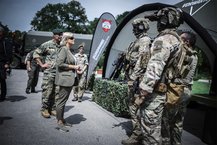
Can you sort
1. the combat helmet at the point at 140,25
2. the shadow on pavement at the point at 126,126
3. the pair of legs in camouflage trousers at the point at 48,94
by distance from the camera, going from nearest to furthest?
the combat helmet at the point at 140,25
the shadow on pavement at the point at 126,126
the pair of legs in camouflage trousers at the point at 48,94

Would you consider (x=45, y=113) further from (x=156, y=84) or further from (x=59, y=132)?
(x=156, y=84)

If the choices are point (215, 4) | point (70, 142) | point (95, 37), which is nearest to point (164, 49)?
point (70, 142)

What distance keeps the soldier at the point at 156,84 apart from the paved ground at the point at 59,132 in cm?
162

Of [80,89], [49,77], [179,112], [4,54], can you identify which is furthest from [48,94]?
[179,112]

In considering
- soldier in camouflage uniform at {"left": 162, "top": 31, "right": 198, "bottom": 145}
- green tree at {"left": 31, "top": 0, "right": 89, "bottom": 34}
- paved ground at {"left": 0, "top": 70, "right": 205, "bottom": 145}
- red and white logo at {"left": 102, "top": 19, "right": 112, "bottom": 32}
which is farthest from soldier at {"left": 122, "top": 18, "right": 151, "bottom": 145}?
green tree at {"left": 31, "top": 0, "right": 89, "bottom": 34}

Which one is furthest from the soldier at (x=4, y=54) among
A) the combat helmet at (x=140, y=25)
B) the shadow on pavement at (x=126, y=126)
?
the combat helmet at (x=140, y=25)

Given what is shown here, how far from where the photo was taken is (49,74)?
616 centimetres

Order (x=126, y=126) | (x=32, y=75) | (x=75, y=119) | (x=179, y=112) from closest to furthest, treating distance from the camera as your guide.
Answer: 1. (x=179, y=112)
2. (x=126, y=126)
3. (x=75, y=119)
4. (x=32, y=75)

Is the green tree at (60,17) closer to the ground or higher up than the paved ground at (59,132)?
higher up

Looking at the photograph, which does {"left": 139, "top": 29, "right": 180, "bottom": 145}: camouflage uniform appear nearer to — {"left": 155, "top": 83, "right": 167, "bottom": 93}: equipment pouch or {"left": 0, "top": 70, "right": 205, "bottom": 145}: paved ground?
{"left": 155, "top": 83, "right": 167, "bottom": 93}: equipment pouch

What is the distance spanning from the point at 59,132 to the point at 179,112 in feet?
8.14

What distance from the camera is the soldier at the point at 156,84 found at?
3.07 meters

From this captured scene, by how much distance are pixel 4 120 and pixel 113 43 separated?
5888 mm

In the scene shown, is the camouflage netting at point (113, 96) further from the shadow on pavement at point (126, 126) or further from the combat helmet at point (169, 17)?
the combat helmet at point (169, 17)
